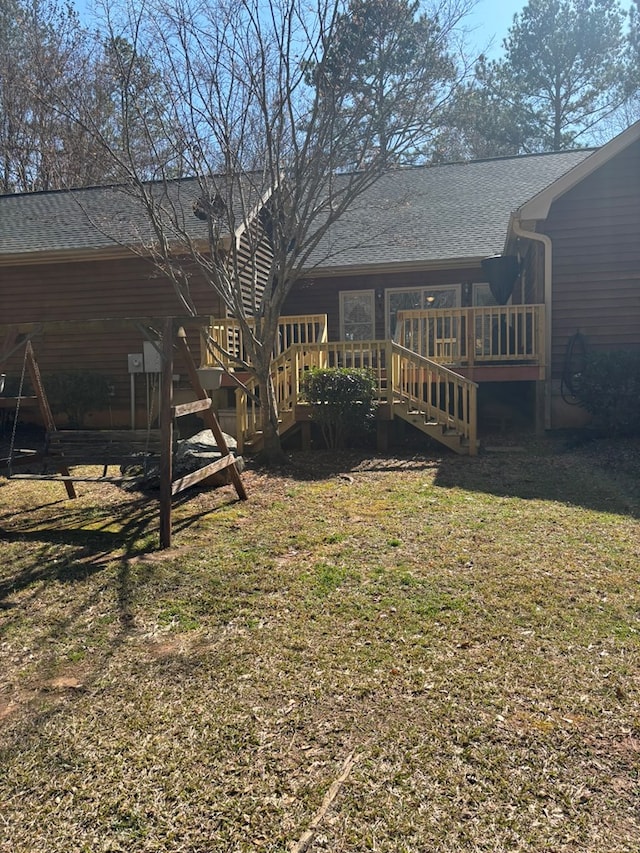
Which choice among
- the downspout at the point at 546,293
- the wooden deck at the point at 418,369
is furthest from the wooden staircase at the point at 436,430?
the downspout at the point at 546,293

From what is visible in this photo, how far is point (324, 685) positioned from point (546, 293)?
8668mm

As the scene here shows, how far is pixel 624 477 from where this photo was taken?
6.86 m

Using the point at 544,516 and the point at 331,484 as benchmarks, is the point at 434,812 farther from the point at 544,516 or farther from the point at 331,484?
the point at 331,484

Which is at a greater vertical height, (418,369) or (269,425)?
(418,369)

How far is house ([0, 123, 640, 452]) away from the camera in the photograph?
926 cm

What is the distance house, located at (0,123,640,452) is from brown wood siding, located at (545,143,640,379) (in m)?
0.02

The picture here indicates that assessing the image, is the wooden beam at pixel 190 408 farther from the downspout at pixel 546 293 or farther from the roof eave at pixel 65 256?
the roof eave at pixel 65 256

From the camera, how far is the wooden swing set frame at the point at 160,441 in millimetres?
4828

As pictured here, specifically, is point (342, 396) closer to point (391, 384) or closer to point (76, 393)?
point (391, 384)

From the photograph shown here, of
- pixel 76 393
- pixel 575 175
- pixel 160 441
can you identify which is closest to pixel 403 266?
pixel 575 175

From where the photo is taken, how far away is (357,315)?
1348 cm

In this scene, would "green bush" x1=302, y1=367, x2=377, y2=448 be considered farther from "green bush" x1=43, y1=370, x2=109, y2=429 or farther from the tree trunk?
"green bush" x1=43, y1=370, x2=109, y2=429

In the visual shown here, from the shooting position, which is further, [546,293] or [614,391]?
[546,293]

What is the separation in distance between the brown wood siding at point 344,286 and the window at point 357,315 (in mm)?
109
